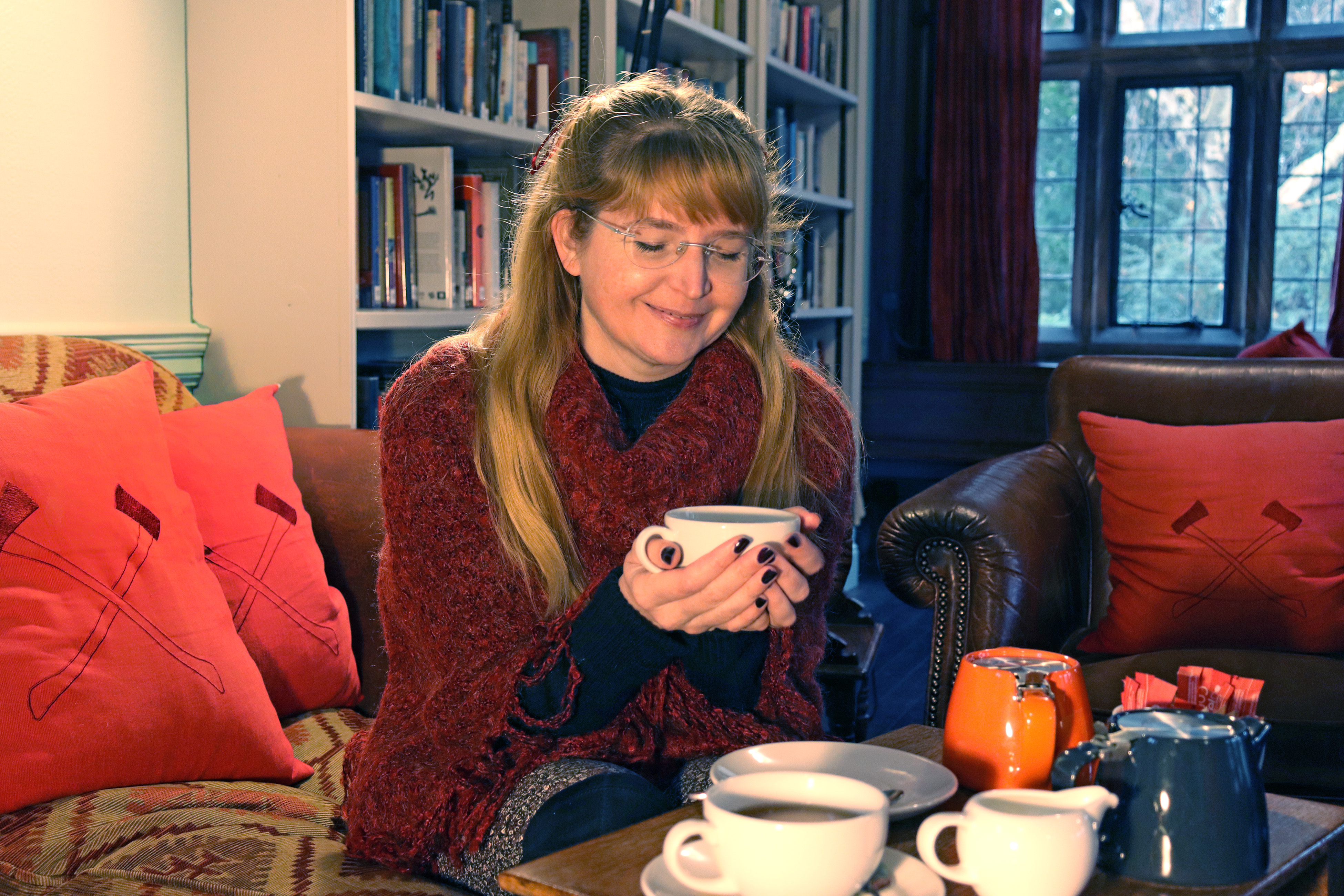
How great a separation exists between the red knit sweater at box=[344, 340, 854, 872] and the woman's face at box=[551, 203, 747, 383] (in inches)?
→ 2.5

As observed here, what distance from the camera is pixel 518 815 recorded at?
107 centimetres

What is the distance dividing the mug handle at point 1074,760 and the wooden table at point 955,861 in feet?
0.20

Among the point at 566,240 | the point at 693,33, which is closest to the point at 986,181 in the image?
the point at 693,33

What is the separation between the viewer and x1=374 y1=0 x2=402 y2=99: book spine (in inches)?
79.9

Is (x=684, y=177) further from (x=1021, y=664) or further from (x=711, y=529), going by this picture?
(x=1021, y=664)

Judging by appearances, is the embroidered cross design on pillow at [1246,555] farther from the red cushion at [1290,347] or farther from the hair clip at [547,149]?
the hair clip at [547,149]

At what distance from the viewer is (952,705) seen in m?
0.98

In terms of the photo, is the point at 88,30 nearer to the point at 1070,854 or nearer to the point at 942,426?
the point at 1070,854

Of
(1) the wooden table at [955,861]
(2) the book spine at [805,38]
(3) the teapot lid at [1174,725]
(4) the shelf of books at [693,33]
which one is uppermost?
(2) the book spine at [805,38]

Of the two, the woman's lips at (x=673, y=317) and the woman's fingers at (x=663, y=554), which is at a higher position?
the woman's lips at (x=673, y=317)

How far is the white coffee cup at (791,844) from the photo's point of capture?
667 millimetres

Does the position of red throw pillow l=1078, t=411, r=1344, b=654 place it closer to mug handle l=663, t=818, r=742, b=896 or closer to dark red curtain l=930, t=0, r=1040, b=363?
mug handle l=663, t=818, r=742, b=896

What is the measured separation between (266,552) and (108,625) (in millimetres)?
308

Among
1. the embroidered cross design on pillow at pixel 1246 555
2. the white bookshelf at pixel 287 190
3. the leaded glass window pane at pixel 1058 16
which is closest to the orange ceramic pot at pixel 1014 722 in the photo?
the embroidered cross design on pillow at pixel 1246 555
